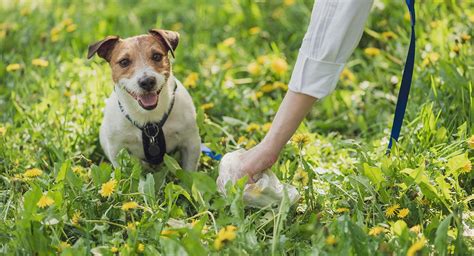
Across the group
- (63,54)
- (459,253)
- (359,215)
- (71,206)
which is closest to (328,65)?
(359,215)

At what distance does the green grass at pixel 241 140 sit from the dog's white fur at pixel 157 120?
80mm

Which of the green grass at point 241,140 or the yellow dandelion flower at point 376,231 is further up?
the yellow dandelion flower at point 376,231

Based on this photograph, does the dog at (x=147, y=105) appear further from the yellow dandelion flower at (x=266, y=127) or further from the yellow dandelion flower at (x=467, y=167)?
the yellow dandelion flower at (x=467, y=167)

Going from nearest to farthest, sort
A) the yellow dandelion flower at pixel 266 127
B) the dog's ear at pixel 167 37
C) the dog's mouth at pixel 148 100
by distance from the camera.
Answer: the dog's mouth at pixel 148 100, the dog's ear at pixel 167 37, the yellow dandelion flower at pixel 266 127

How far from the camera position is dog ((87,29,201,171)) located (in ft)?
10.3

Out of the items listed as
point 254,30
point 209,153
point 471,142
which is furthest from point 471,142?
point 254,30

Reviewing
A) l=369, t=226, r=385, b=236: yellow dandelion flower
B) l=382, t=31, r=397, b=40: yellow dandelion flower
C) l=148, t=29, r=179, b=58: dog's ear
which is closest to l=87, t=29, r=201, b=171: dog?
l=148, t=29, r=179, b=58: dog's ear

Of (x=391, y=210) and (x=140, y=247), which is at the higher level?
(x=391, y=210)

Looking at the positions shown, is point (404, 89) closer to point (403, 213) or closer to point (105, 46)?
point (403, 213)

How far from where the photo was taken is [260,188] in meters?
2.80

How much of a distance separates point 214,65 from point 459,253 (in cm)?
261

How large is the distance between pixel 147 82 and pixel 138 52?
178 millimetres

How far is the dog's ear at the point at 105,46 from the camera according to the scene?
320 cm

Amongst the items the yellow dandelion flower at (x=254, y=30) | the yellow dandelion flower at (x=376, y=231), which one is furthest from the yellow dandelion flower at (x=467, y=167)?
the yellow dandelion flower at (x=254, y=30)
